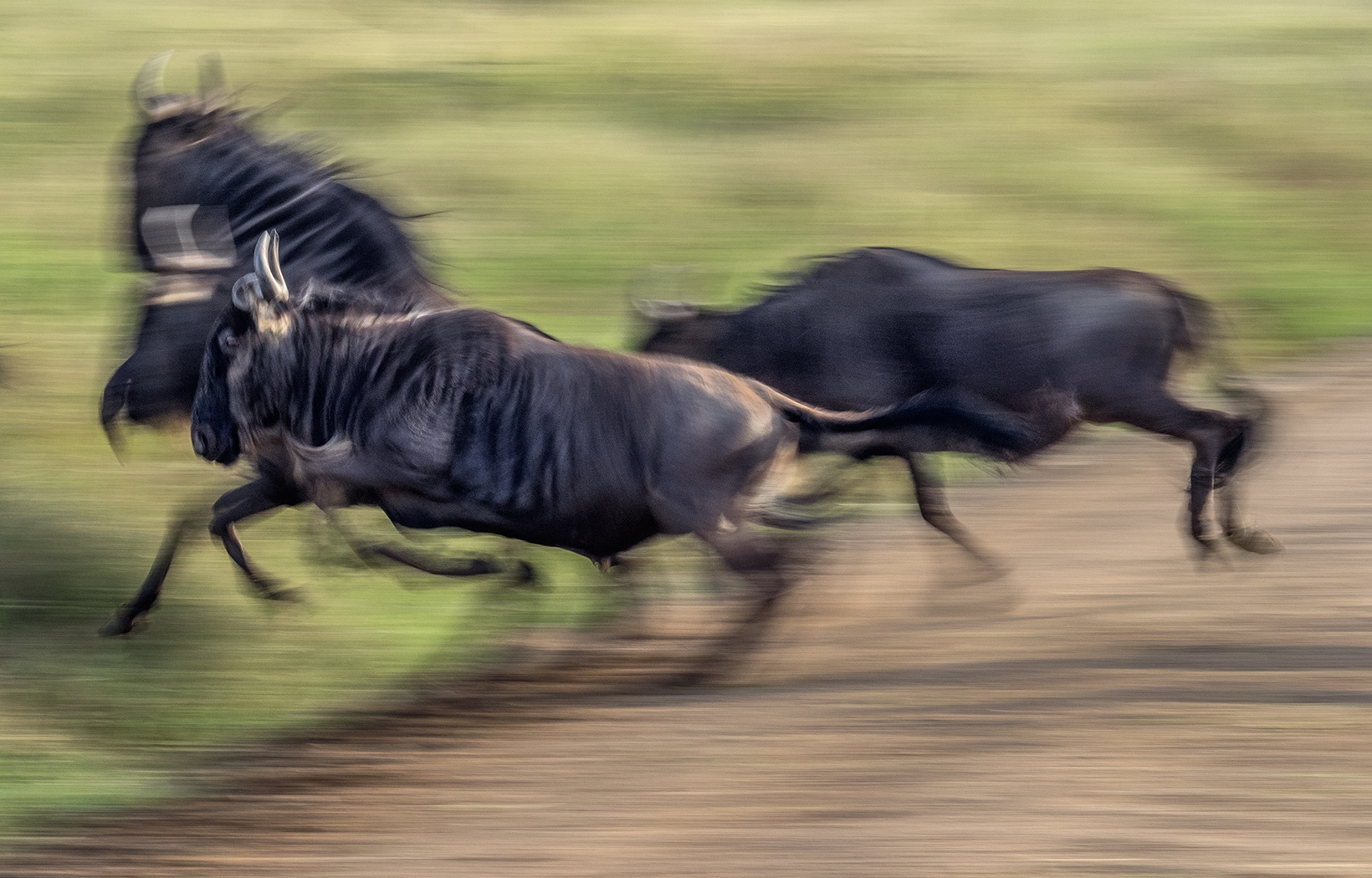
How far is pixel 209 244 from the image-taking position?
5359mm

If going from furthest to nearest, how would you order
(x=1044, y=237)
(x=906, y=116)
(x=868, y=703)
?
(x=906, y=116) → (x=1044, y=237) → (x=868, y=703)

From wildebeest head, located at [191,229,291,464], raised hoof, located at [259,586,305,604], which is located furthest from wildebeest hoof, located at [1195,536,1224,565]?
wildebeest head, located at [191,229,291,464]

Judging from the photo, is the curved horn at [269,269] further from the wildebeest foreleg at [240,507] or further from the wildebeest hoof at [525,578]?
the wildebeest hoof at [525,578]

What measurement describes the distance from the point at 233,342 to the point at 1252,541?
336 cm

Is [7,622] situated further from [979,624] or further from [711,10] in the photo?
[711,10]

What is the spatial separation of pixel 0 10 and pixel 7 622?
10.1 metres

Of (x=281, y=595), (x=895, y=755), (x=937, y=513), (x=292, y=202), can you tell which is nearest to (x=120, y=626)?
(x=281, y=595)

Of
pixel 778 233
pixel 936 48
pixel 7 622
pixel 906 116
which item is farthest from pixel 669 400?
pixel 936 48

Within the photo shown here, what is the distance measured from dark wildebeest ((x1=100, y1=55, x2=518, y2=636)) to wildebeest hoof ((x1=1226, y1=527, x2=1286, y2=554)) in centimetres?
249

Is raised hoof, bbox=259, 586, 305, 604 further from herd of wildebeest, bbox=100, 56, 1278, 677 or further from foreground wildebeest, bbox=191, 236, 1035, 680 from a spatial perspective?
foreground wildebeest, bbox=191, 236, 1035, 680

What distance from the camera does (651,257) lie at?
9.69m

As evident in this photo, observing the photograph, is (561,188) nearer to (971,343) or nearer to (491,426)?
(971,343)

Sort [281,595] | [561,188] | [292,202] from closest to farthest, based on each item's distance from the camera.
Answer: [281,595]
[292,202]
[561,188]

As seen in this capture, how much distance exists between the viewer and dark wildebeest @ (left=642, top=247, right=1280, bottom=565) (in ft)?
17.9
